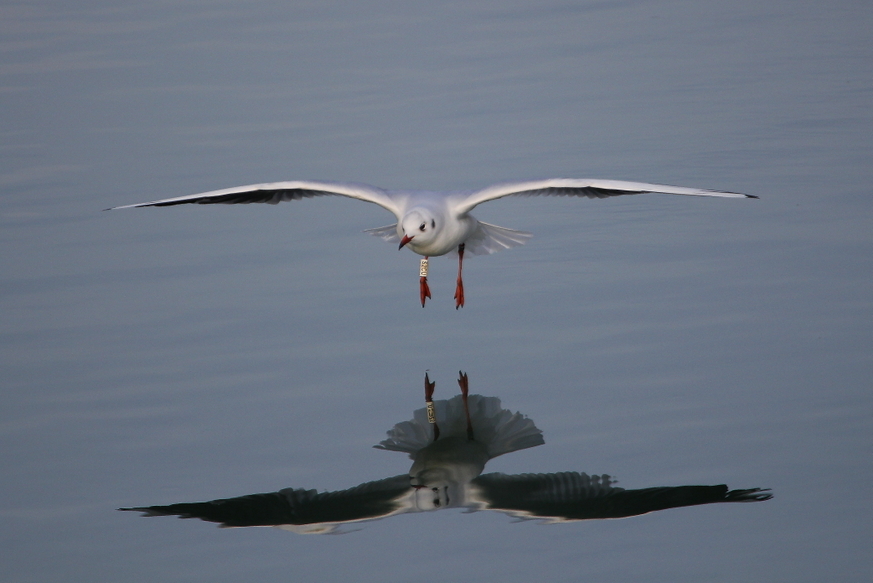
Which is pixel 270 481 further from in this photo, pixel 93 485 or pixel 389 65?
pixel 389 65

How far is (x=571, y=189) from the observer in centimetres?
856

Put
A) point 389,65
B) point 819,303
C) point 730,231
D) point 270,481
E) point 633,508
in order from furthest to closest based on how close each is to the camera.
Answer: point 389,65 < point 730,231 < point 819,303 < point 270,481 < point 633,508

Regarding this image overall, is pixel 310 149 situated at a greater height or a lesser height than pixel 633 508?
greater

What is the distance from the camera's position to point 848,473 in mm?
6227

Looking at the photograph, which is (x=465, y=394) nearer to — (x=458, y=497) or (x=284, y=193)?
(x=458, y=497)

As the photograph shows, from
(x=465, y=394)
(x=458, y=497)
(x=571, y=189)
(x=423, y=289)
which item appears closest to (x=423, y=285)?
(x=423, y=289)

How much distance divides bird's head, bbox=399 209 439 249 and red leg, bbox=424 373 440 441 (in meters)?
1.06

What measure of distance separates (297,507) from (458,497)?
0.83 m

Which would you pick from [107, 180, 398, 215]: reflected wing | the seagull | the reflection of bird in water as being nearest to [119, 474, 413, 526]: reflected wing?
the reflection of bird in water

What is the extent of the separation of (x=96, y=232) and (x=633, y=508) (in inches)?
228

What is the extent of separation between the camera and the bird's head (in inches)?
322

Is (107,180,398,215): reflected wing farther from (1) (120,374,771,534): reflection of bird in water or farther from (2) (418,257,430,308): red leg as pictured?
(1) (120,374,771,534): reflection of bird in water

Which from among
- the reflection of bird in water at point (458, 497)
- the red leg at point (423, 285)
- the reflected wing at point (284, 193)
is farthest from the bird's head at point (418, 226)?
the reflection of bird in water at point (458, 497)

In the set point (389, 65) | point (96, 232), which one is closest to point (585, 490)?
point (96, 232)
